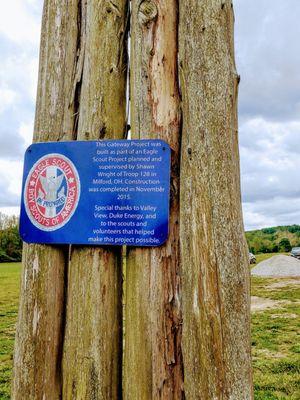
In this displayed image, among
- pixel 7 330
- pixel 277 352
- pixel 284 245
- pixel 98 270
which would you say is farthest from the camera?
pixel 284 245

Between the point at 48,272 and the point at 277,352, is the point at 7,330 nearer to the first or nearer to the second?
the point at 277,352

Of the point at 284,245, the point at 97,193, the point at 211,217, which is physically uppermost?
the point at 284,245

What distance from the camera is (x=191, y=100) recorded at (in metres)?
1.82

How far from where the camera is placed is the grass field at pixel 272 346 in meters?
4.64

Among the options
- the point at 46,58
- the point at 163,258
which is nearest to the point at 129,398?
the point at 163,258

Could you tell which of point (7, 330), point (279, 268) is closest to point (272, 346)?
point (7, 330)

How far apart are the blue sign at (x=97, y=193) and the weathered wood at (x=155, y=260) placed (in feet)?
0.20

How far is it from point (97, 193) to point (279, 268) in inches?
750

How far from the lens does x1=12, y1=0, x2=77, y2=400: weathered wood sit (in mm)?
1886

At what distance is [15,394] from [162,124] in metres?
1.35

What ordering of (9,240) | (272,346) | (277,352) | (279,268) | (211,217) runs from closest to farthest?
(211,217) → (277,352) → (272,346) → (279,268) → (9,240)

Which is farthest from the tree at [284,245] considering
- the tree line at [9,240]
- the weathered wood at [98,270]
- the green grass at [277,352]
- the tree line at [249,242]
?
the weathered wood at [98,270]

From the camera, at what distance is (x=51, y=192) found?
1.95 meters

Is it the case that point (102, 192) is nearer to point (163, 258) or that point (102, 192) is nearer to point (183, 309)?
point (163, 258)
